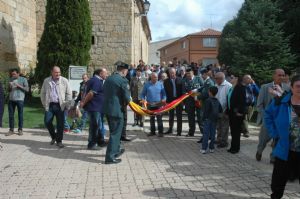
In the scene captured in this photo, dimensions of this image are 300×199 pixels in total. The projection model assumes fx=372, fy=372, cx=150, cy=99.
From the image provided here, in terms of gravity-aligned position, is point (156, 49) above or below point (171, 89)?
above

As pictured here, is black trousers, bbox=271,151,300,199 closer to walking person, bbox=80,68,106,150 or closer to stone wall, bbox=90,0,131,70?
walking person, bbox=80,68,106,150

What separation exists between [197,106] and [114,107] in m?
3.92

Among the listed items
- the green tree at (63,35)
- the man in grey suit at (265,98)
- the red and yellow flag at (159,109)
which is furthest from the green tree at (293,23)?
the man in grey suit at (265,98)

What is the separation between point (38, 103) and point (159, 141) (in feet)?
28.8

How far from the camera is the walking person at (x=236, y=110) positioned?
837 centimetres

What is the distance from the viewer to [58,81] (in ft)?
29.3

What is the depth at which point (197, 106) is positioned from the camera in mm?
10750

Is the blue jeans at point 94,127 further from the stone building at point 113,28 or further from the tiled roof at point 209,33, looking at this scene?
the tiled roof at point 209,33

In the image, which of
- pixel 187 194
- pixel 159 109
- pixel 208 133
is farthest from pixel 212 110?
pixel 187 194

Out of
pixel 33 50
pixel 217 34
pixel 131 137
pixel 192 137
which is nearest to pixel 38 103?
pixel 33 50

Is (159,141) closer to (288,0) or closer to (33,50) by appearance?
(33,50)

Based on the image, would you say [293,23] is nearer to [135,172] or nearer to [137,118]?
[137,118]

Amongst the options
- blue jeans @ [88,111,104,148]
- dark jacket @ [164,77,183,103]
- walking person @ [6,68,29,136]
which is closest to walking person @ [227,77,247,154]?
dark jacket @ [164,77,183,103]

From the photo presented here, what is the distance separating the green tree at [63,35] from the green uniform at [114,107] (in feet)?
29.1
